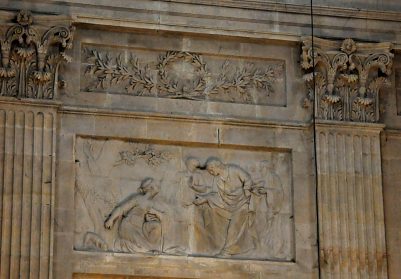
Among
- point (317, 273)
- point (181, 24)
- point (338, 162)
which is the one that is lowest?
point (317, 273)

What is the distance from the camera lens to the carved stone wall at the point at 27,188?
66.8 feet

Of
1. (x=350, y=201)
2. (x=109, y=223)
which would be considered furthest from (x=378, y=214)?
(x=109, y=223)

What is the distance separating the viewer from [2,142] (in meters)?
20.8

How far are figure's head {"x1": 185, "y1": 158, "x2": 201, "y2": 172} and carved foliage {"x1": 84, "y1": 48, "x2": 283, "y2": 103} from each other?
0.85 m

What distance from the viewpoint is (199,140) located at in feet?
70.8

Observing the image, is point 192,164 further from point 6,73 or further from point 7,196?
point 6,73

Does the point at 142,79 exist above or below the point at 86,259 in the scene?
above

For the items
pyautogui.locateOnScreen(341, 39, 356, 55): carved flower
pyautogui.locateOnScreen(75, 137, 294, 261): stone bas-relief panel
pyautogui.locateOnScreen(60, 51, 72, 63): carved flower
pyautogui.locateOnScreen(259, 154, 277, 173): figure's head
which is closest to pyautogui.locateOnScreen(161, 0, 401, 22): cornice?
pyautogui.locateOnScreen(341, 39, 356, 55): carved flower

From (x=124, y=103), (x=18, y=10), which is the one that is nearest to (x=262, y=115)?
(x=124, y=103)

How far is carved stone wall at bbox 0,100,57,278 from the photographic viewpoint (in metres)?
20.4

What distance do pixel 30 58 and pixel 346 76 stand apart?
14.0ft

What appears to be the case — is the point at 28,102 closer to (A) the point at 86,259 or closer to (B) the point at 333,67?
(A) the point at 86,259

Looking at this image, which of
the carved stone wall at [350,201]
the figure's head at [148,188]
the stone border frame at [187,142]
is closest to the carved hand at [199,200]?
the figure's head at [148,188]

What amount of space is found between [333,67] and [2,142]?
461cm
